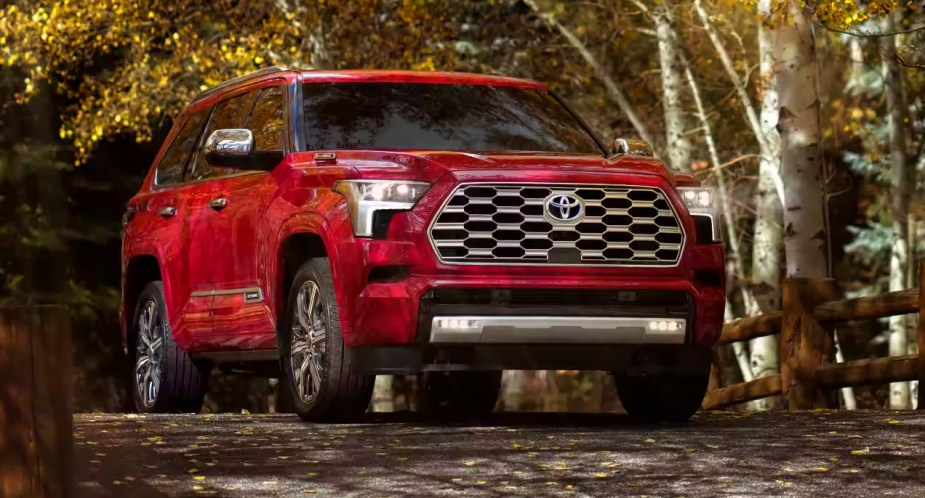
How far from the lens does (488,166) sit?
9648mm

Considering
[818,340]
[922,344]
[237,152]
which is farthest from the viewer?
[818,340]

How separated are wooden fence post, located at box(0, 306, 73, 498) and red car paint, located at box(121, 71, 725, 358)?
3192 mm

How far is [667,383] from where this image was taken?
10633 mm

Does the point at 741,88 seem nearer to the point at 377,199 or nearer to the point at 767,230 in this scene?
the point at 767,230

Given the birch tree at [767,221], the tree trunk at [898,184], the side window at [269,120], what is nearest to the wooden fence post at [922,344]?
the side window at [269,120]

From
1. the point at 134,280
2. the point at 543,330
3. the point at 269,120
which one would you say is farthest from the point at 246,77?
the point at 543,330

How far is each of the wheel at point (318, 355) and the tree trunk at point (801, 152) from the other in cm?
675

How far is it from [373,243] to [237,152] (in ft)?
3.72

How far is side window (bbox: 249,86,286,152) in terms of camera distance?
35.3ft

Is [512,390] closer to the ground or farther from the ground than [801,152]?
closer to the ground

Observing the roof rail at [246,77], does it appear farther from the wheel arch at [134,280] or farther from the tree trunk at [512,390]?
the tree trunk at [512,390]

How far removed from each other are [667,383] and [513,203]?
1647 mm

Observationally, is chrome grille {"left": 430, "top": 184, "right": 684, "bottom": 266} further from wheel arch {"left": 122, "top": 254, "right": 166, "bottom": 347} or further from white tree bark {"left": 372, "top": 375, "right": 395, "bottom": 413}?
white tree bark {"left": 372, "top": 375, "right": 395, "bottom": 413}

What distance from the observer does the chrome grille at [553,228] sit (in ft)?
31.3
